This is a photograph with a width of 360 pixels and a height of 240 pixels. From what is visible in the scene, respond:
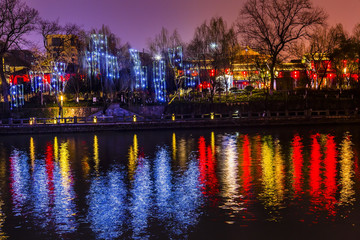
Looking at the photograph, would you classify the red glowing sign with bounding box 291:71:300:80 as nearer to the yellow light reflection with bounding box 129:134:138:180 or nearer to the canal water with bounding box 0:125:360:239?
the yellow light reflection with bounding box 129:134:138:180

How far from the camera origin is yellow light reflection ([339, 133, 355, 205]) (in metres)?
16.5

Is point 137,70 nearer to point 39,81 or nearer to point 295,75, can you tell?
point 39,81

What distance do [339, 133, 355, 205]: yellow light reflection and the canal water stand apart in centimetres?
4

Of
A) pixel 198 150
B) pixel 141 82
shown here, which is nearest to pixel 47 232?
pixel 198 150

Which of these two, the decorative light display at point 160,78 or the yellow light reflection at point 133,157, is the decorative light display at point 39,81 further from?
the yellow light reflection at point 133,157

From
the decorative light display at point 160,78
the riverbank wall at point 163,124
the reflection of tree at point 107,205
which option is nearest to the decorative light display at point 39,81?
the decorative light display at point 160,78

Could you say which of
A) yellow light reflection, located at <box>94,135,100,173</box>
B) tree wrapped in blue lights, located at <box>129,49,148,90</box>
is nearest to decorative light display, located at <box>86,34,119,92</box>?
tree wrapped in blue lights, located at <box>129,49,148,90</box>

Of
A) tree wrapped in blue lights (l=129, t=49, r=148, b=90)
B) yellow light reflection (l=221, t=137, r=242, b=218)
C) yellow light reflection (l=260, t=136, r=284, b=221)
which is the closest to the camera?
yellow light reflection (l=260, t=136, r=284, b=221)

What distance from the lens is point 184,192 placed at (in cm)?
1817

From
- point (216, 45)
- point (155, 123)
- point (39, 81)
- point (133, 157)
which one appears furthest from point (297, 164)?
point (39, 81)

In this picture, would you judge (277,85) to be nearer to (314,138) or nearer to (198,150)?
(314,138)

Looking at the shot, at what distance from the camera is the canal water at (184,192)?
44.5ft

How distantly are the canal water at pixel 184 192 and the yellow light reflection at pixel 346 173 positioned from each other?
0.04 metres

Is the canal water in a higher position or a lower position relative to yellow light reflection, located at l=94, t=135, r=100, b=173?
lower
